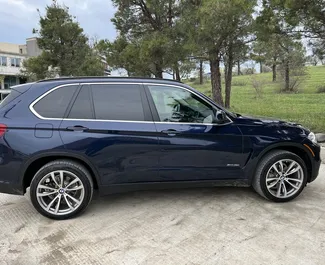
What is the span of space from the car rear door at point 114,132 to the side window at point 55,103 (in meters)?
0.10

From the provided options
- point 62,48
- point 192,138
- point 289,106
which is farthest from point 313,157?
point 62,48

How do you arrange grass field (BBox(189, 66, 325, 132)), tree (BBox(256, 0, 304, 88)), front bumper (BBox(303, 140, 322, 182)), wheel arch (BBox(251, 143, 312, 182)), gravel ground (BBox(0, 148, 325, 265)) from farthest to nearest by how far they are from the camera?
grass field (BBox(189, 66, 325, 132)) < tree (BBox(256, 0, 304, 88)) < front bumper (BBox(303, 140, 322, 182)) < wheel arch (BBox(251, 143, 312, 182)) < gravel ground (BBox(0, 148, 325, 265))

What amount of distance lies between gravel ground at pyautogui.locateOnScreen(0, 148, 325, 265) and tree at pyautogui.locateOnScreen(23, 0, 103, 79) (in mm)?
16653

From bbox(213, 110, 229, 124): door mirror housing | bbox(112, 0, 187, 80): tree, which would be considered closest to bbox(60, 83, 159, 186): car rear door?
bbox(213, 110, 229, 124): door mirror housing

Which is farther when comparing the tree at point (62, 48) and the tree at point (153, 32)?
the tree at point (62, 48)

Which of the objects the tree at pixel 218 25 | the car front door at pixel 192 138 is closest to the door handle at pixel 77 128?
the car front door at pixel 192 138

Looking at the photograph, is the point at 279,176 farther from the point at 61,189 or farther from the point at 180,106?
the point at 61,189

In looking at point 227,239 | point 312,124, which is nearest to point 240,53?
point 312,124

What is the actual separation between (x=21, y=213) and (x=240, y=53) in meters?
11.0

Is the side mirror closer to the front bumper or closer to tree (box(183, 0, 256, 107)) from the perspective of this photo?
the front bumper

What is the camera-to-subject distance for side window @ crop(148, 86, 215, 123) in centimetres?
372

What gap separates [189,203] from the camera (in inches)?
158

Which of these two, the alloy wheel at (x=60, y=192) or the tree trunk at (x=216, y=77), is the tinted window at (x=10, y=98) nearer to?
the alloy wheel at (x=60, y=192)

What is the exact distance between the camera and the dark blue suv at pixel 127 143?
3.45 metres
